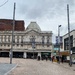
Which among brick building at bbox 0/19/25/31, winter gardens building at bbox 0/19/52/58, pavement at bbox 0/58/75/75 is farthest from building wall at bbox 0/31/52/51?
pavement at bbox 0/58/75/75

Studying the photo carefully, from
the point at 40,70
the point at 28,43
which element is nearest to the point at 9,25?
the point at 28,43

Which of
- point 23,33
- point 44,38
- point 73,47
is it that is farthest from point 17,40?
point 73,47

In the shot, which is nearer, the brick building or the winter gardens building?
the winter gardens building

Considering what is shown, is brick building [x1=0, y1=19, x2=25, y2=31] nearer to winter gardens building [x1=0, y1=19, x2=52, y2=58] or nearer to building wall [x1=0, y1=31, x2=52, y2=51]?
winter gardens building [x1=0, y1=19, x2=52, y2=58]

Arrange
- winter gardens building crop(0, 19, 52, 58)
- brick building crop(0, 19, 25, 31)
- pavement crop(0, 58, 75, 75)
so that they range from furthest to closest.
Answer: brick building crop(0, 19, 25, 31), winter gardens building crop(0, 19, 52, 58), pavement crop(0, 58, 75, 75)

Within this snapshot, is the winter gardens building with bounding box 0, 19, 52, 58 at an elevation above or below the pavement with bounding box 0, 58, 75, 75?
above

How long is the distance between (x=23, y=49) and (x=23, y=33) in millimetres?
A: 7360

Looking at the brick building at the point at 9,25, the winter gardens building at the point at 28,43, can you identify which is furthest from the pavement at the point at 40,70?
the brick building at the point at 9,25

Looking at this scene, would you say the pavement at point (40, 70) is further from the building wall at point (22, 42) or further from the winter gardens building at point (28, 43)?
the building wall at point (22, 42)

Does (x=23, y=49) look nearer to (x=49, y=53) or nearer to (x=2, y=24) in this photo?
(x=49, y=53)

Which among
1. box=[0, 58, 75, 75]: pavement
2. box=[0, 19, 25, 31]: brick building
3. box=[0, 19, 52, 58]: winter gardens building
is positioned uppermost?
box=[0, 19, 25, 31]: brick building

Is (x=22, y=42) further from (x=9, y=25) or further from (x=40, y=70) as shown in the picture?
(x=40, y=70)

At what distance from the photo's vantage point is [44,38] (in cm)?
11750

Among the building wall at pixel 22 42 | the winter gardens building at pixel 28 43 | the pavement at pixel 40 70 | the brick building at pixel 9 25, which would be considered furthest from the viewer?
the brick building at pixel 9 25
